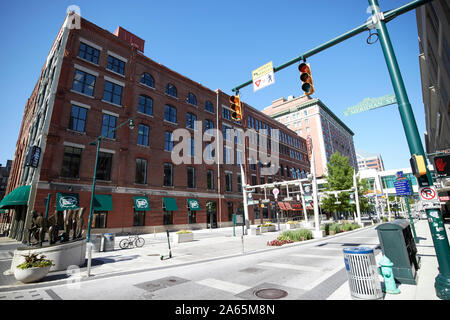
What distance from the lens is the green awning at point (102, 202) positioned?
20.7 metres

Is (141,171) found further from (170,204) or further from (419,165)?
(419,165)

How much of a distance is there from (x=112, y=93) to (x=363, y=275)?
90.6ft

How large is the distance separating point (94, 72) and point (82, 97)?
10.9 feet

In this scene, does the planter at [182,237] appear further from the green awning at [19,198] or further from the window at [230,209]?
the window at [230,209]

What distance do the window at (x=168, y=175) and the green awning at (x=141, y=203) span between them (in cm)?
350

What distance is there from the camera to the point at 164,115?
2942 cm

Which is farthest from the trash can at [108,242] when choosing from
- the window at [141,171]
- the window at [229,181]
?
the window at [229,181]

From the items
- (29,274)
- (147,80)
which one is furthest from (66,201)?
(147,80)

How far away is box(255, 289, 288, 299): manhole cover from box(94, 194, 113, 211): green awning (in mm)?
19530

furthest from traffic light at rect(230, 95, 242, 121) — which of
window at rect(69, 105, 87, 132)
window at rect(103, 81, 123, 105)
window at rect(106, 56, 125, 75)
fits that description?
window at rect(106, 56, 125, 75)

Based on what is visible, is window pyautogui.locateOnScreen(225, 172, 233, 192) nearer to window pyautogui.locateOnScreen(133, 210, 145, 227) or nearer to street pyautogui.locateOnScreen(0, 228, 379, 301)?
window pyautogui.locateOnScreen(133, 210, 145, 227)

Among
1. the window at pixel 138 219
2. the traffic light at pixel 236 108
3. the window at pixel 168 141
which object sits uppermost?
the window at pixel 168 141
